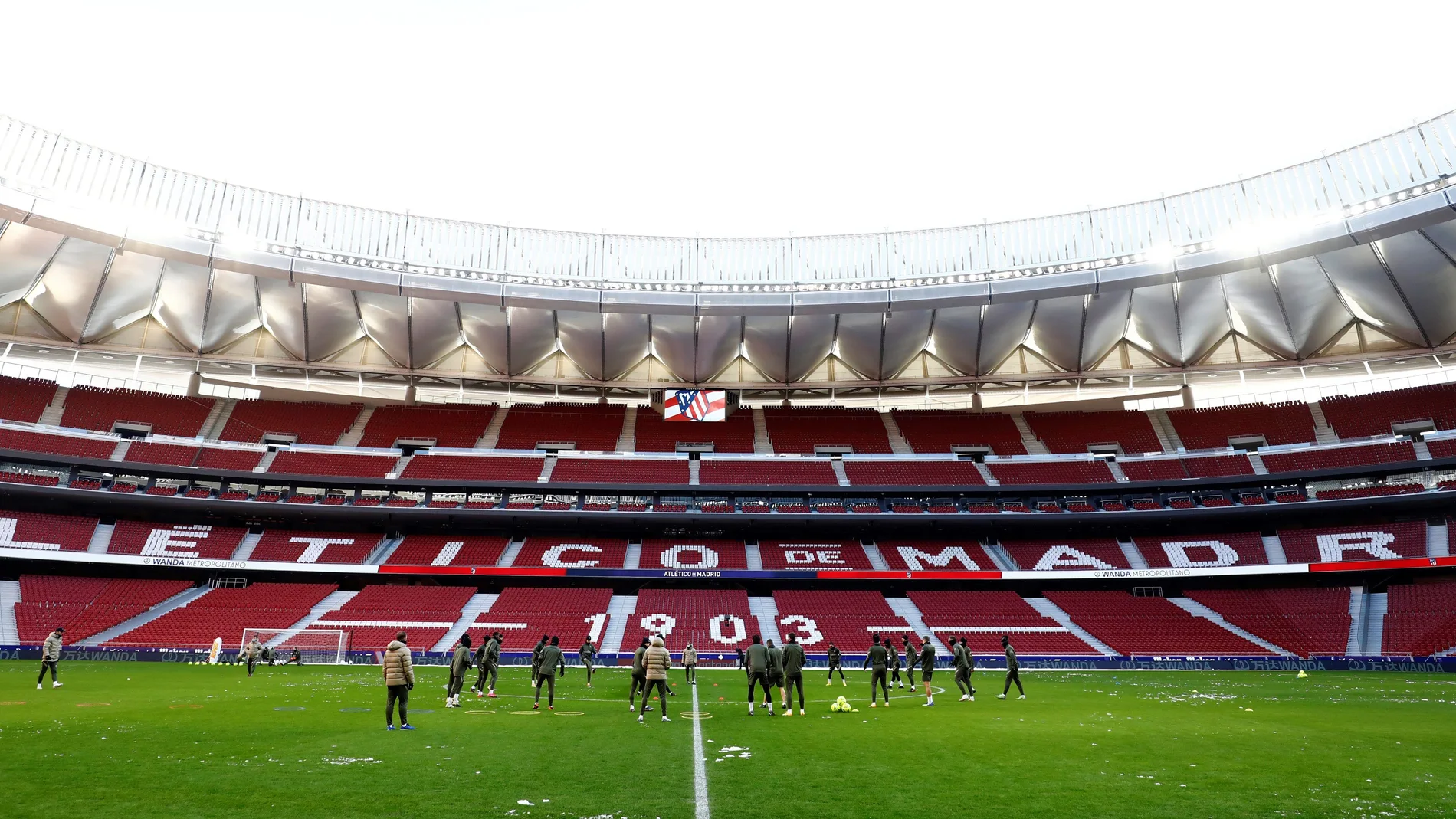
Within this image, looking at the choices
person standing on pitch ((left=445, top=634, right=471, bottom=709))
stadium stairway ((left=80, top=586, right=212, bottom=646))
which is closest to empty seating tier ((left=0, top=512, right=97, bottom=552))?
stadium stairway ((left=80, top=586, right=212, bottom=646))

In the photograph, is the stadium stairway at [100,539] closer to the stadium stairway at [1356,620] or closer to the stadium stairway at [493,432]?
the stadium stairway at [493,432]

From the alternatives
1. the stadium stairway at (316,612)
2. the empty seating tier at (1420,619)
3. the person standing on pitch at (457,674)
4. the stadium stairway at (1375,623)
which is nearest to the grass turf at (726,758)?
the person standing on pitch at (457,674)

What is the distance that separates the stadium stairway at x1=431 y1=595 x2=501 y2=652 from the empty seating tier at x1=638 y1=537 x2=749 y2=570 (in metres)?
7.72

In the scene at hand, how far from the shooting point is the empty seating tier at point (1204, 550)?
39000 mm

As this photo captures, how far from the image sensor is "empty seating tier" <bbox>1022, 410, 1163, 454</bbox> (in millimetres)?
46250

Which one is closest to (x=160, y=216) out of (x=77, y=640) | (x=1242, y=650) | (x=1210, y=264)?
(x=77, y=640)

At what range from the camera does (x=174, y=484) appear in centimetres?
4153

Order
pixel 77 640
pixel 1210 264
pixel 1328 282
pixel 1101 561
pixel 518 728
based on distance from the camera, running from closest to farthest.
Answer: pixel 518 728 < pixel 77 640 < pixel 1210 264 < pixel 1328 282 < pixel 1101 561

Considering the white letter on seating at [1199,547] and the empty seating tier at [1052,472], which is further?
the empty seating tier at [1052,472]

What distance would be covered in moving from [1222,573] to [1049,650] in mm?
10679

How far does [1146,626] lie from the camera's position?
36.2m

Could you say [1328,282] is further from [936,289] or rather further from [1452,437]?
[936,289]

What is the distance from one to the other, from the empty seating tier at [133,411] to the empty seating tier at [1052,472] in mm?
44613

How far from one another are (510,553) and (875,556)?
19179mm
